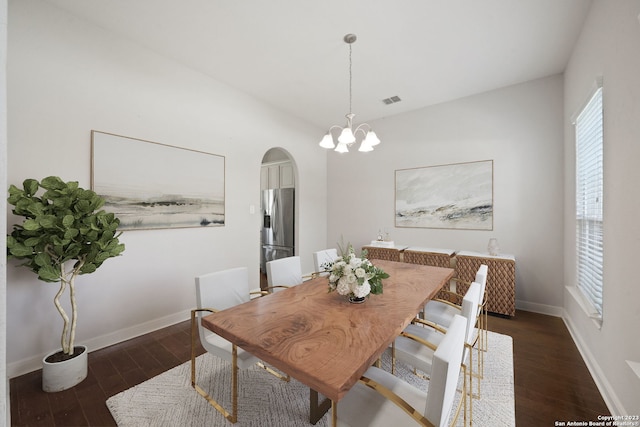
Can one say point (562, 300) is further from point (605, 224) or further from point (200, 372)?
point (200, 372)

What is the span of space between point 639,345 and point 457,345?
50.0 inches

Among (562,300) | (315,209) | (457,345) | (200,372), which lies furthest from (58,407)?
(562,300)

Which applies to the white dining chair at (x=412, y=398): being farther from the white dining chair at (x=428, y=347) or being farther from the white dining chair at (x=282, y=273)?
the white dining chair at (x=282, y=273)

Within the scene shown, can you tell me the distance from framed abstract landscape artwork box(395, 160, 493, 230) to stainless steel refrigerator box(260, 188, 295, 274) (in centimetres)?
203

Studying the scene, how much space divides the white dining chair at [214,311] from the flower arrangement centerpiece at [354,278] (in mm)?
722

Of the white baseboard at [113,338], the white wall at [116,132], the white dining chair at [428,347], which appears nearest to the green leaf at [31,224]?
the white wall at [116,132]

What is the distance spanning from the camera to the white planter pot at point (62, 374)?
1929mm

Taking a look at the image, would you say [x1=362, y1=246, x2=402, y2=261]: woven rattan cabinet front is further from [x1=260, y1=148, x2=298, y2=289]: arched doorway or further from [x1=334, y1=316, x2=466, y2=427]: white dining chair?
[x1=334, y1=316, x2=466, y2=427]: white dining chair

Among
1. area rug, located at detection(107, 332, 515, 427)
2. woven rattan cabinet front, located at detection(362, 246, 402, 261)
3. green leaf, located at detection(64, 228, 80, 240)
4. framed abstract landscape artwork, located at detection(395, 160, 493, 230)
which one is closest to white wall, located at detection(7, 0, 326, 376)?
green leaf, located at detection(64, 228, 80, 240)

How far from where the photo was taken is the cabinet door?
17.8 feet

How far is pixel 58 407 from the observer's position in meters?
1.80

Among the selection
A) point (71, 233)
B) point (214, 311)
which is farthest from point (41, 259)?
point (214, 311)

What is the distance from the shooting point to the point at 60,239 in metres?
1.93

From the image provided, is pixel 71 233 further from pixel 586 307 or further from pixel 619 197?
pixel 586 307
